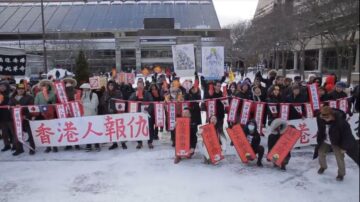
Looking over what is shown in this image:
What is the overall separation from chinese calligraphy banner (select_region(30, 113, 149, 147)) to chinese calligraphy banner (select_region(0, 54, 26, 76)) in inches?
105

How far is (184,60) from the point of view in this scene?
9.45 m

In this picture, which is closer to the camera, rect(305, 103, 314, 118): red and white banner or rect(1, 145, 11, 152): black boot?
rect(305, 103, 314, 118): red and white banner

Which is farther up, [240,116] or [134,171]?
[240,116]

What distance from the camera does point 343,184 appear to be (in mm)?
5637

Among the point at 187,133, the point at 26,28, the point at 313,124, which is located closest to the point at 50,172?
the point at 187,133

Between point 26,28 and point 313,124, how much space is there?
58998 millimetres

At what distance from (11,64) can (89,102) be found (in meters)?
3.27

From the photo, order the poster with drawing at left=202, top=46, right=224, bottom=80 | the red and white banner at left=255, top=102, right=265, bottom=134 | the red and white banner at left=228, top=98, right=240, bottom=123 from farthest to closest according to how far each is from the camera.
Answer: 1. the poster with drawing at left=202, top=46, right=224, bottom=80
2. the red and white banner at left=228, top=98, right=240, bottom=123
3. the red and white banner at left=255, top=102, right=265, bottom=134

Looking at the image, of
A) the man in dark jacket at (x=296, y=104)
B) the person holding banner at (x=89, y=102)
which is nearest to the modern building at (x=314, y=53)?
the man in dark jacket at (x=296, y=104)

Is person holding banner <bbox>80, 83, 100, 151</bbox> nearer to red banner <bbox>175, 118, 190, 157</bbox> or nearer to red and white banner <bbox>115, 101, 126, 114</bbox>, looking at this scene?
red and white banner <bbox>115, 101, 126, 114</bbox>

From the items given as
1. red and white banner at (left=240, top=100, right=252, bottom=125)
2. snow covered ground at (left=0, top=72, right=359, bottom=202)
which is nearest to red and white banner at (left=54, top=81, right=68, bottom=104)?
snow covered ground at (left=0, top=72, right=359, bottom=202)

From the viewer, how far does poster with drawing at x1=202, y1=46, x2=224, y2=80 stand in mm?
9781

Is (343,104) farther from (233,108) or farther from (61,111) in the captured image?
(61,111)

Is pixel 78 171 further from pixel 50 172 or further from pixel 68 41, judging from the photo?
pixel 68 41
